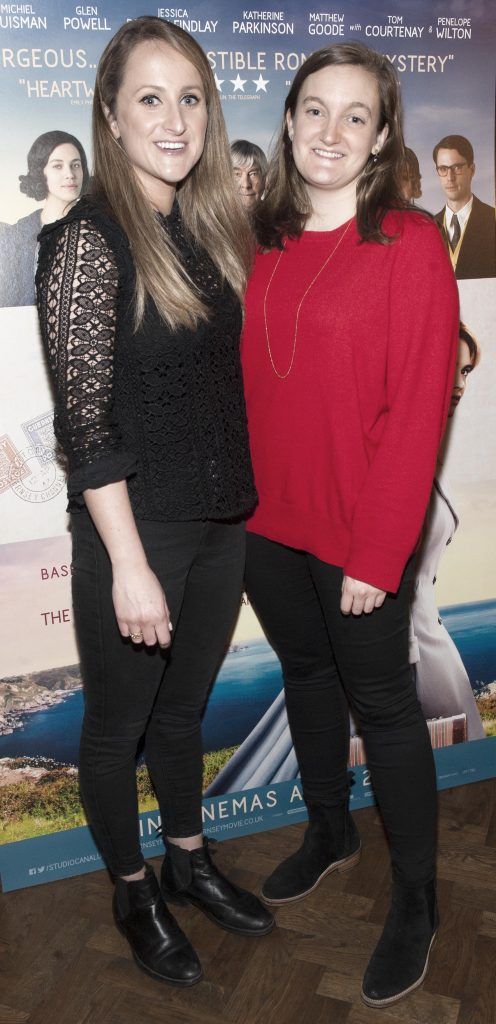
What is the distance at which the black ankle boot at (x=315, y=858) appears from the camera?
194 cm

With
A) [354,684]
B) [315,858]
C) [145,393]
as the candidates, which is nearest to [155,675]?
[354,684]

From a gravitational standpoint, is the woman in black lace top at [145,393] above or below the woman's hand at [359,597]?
above

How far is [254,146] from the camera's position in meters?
1.81

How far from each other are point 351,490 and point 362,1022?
97 centimetres

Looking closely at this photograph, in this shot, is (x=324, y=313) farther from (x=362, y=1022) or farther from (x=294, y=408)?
(x=362, y=1022)

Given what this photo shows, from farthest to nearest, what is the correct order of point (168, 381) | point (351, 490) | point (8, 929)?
point (8, 929) → point (351, 490) → point (168, 381)

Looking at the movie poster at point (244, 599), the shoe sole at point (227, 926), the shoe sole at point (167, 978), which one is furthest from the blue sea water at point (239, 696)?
the shoe sole at point (167, 978)

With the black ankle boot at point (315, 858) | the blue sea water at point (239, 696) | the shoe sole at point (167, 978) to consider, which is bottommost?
the shoe sole at point (167, 978)

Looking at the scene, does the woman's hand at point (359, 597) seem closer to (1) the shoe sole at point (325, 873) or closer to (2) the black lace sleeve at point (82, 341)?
(2) the black lace sleeve at point (82, 341)

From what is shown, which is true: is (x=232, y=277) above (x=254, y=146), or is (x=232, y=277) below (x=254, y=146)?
below

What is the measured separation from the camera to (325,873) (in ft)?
6.55

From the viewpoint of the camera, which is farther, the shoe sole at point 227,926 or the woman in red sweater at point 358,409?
the shoe sole at point 227,926

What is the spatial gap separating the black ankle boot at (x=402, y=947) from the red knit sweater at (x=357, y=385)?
26.6 inches

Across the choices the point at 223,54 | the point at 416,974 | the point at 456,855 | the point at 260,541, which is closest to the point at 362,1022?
the point at 416,974
